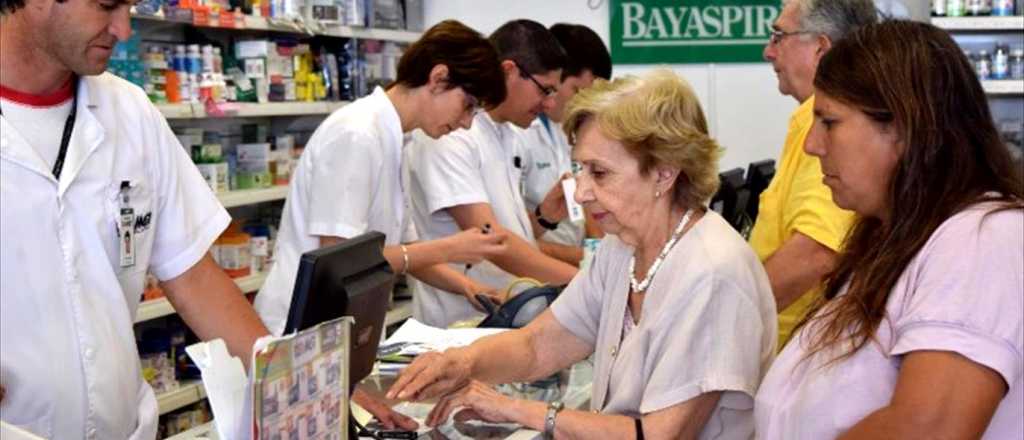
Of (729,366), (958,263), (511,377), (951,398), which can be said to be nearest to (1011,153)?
(958,263)

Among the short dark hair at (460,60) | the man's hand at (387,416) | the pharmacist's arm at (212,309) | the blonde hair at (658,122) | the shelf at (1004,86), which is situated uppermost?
the short dark hair at (460,60)

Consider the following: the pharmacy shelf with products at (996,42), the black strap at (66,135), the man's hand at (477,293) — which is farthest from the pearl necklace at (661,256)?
the pharmacy shelf with products at (996,42)

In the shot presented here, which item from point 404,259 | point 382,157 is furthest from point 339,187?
point 404,259

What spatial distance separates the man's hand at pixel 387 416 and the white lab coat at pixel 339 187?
969 millimetres

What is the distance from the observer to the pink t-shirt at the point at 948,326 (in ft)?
6.45

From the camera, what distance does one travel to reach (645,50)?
7.58 metres

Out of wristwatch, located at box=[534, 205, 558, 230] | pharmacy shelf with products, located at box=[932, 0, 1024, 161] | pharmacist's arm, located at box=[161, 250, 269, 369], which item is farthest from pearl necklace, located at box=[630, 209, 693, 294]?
pharmacy shelf with products, located at box=[932, 0, 1024, 161]

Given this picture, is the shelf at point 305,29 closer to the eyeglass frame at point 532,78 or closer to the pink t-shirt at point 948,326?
the eyeglass frame at point 532,78

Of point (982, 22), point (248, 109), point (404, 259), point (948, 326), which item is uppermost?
point (982, 22)

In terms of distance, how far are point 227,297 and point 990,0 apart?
5110 millimetres

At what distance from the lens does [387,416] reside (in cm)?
291

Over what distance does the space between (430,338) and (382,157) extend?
677 millimetres

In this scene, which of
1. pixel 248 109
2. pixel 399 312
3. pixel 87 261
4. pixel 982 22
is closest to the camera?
pixel 87 261

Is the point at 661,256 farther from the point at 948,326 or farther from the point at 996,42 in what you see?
the point at 996,42
